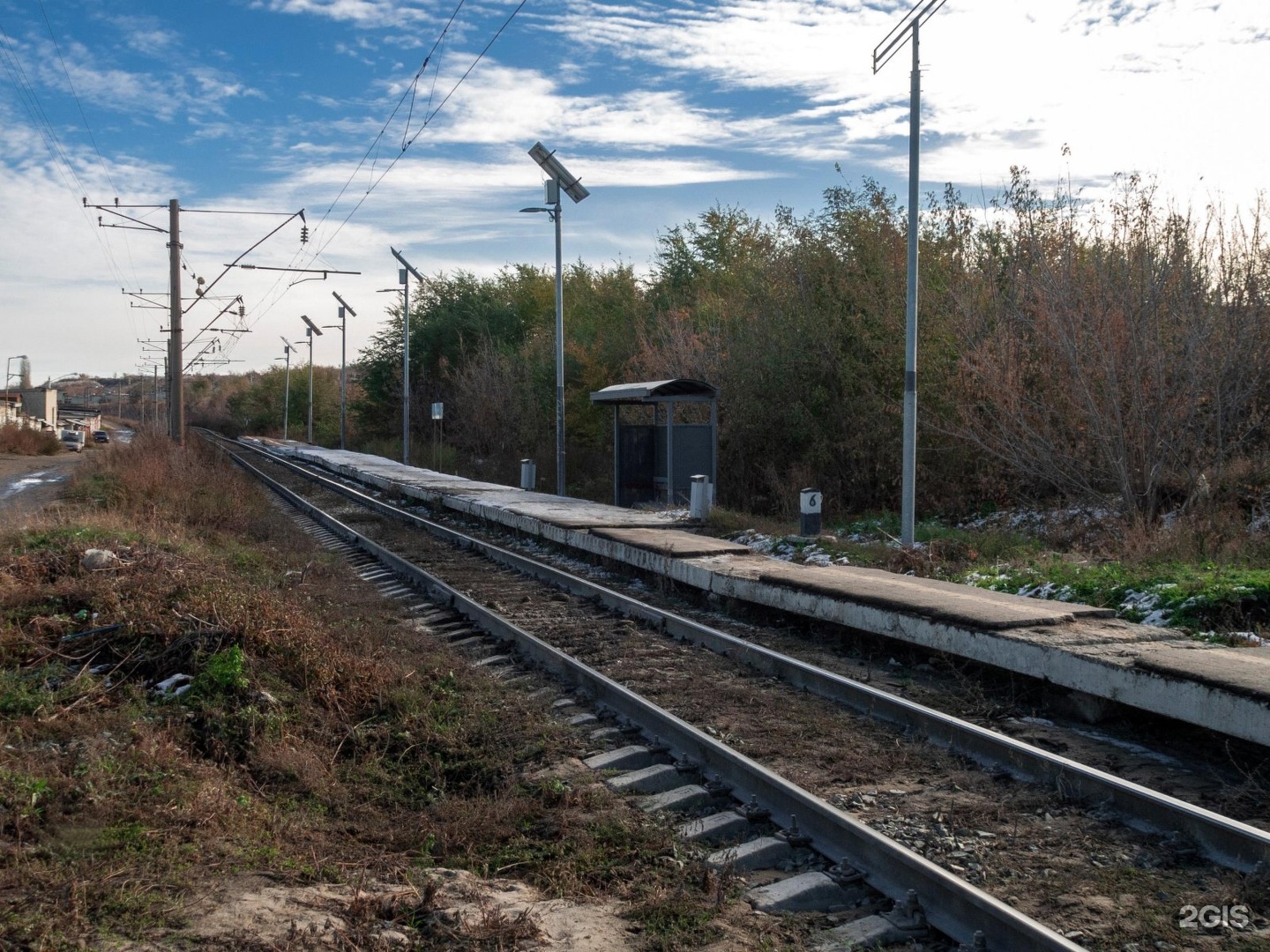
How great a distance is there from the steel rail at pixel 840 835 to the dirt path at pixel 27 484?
10.6 metres

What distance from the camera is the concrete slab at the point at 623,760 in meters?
6.55

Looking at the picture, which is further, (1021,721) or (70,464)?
(70,464)

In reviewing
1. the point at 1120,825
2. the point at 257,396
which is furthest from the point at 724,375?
the point at 257,396

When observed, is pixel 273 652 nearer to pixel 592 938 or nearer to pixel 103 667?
pixel 103 667

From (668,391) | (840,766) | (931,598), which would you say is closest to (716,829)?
(840,766)

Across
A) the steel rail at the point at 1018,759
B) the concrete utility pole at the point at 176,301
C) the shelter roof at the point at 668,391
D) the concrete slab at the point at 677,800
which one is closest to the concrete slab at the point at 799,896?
the concrete slab at the point at 677,800

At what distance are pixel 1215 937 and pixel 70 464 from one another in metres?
47.0

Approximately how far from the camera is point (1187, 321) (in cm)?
1548

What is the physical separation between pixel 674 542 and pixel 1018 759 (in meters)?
9.42

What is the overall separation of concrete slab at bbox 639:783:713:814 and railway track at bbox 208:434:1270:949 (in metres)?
0.03

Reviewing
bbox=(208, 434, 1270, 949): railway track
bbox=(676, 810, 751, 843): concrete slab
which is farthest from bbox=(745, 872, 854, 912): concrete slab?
bbox=(676, 810, 751, 843): concrete slab

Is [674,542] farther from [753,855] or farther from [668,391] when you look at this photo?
[753,855]

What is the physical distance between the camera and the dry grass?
449cm

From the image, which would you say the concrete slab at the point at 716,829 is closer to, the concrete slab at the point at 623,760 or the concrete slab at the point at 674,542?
the concrete slab at the point at 623,760
